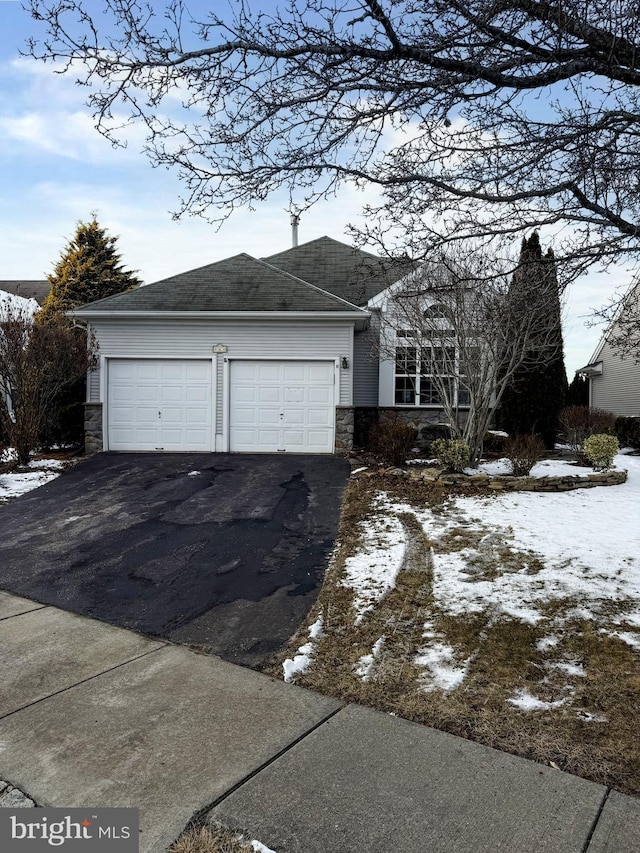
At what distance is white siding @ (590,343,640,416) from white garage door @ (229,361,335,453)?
36.7 feet

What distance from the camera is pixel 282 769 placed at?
2.65m

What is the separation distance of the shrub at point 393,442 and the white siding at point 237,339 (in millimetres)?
1468

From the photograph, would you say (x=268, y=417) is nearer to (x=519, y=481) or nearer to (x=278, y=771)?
(x=519, y=481)

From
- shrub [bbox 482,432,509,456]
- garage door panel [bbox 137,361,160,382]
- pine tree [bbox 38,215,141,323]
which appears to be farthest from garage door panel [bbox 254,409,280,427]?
pine tree [bbox 38,215,141,323]

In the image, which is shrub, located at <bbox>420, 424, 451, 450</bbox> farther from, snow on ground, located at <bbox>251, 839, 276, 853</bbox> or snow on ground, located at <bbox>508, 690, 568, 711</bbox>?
snow on ground, located at <bbox>251, 839, 276, 853</bbox>

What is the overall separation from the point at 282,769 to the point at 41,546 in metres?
4.98

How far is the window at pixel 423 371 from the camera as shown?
10.8 meters

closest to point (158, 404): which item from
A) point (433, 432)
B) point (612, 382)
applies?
point (433, 432)

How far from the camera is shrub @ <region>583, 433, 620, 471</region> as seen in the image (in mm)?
10164

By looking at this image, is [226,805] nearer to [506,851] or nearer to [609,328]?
[506,851]

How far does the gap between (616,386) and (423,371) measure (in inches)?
465

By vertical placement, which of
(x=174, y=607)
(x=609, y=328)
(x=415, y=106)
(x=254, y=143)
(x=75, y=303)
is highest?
(x=75, y=303)

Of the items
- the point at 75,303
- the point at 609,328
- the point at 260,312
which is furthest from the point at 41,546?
the point at 75,303

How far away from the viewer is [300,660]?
12.6 feet
